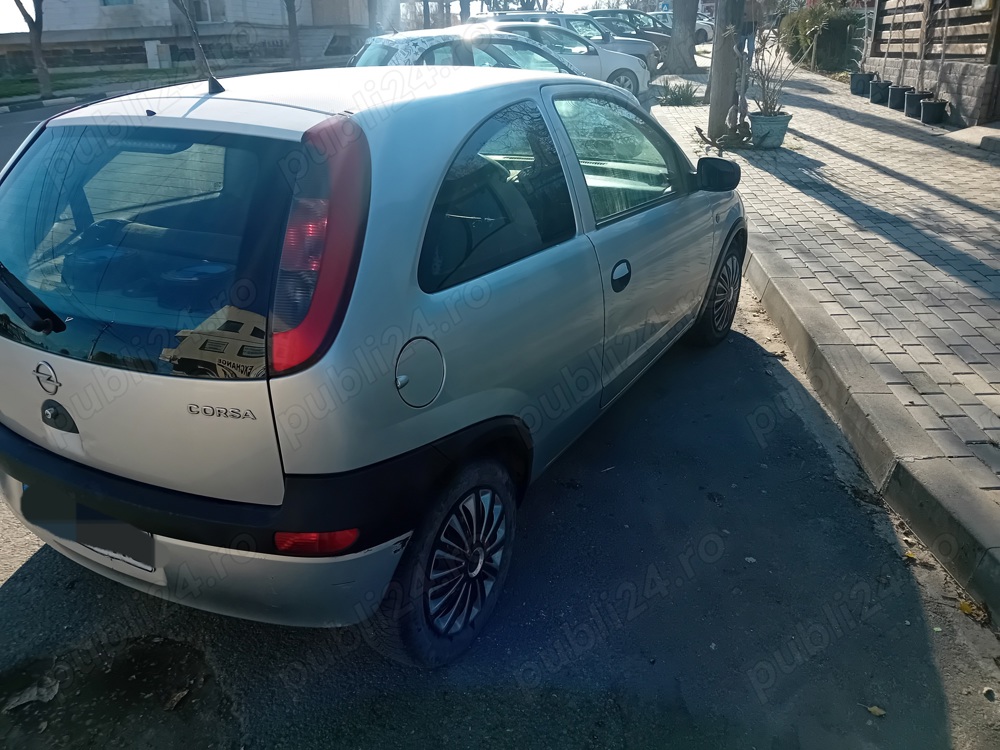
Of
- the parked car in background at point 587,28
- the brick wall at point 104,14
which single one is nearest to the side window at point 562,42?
the parked car in background at point 587,28

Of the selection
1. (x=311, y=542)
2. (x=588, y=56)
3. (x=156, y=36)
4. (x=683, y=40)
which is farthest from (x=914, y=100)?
(x=156, y=36)

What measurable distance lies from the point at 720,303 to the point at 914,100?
1104 cm

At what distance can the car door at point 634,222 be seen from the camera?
326 centimetres

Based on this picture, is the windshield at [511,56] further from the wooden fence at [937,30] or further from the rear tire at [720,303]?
the rear tire at [720,303]

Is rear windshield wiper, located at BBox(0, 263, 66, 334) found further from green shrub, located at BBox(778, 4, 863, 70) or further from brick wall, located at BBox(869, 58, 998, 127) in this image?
green shrub, located at BBox(778, 4, 863, 70)

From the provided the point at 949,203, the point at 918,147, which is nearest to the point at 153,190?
the point at 949,203

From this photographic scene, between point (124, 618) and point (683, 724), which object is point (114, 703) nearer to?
point (124, 618)

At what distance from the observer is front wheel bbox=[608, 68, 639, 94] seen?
16031 mm

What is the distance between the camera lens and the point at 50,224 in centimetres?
241

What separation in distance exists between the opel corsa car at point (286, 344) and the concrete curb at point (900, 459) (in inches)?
68.5

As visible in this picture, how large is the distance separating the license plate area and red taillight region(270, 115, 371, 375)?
735 millimetres

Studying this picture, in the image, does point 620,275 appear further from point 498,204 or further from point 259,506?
point 259,506

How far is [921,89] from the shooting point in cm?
1391

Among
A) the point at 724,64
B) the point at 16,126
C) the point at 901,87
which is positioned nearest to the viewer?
the point at 724,64
